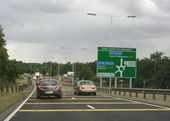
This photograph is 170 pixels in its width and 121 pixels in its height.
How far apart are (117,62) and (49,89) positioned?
1527 cm

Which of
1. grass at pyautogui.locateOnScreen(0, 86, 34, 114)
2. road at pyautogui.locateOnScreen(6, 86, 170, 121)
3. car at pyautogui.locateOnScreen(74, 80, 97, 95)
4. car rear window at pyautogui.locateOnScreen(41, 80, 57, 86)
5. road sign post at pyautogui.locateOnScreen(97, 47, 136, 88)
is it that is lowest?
road at pyautogui.locateOnScreen(6, 86, 170, 121)

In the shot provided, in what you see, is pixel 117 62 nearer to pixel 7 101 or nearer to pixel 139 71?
pixel 7 101

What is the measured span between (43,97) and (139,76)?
124 metres

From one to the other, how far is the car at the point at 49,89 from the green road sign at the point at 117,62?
→ 14.1 metres

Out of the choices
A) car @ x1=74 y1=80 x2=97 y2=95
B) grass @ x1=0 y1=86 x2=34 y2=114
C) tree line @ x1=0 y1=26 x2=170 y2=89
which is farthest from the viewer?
tree line @ x1=0 y1=26 x2=170 y2=89

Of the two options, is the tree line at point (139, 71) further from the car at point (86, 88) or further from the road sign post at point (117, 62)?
the car at point (86, 88)

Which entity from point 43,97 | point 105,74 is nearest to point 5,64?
point 105,74

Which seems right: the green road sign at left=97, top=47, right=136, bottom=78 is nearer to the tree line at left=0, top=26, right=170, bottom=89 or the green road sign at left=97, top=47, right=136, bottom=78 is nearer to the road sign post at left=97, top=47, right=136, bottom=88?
the road sign post at left=97, top=47, right=136, bottom=88

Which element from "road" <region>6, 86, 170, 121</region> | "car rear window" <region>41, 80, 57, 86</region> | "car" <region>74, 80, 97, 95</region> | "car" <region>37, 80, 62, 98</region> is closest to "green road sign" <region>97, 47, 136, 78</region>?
→ "car" <region>74, 80, 97, 95</region>

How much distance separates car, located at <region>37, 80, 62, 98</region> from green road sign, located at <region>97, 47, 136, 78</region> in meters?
14.1

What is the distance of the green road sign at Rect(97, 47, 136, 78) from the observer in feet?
163
